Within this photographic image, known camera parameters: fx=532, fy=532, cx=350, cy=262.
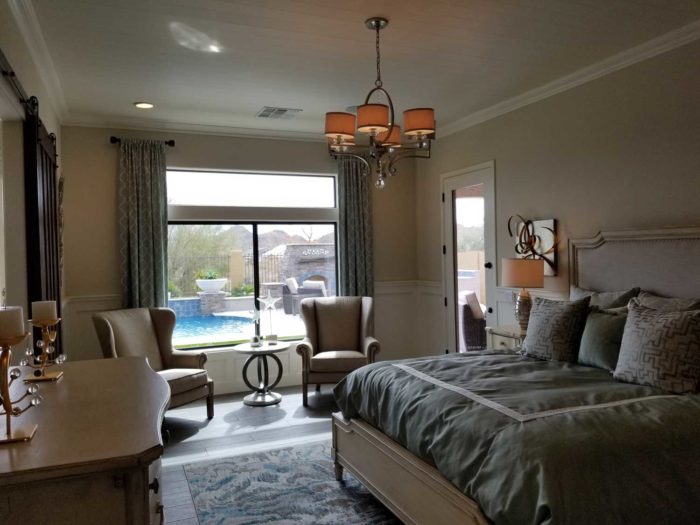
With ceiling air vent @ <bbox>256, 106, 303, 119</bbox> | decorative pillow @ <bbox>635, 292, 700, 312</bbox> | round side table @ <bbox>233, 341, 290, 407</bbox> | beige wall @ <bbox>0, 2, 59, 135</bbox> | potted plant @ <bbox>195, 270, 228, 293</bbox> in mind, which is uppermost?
ceiling air vent @ <bbox>256, 106, 303, 119</bbox>

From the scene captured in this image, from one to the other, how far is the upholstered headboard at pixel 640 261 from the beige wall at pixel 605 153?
0.34 feet

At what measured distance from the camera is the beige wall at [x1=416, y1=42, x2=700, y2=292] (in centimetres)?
337

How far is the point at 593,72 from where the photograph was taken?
3926 mm

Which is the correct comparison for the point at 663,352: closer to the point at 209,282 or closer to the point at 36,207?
Answer: the point at 36,207

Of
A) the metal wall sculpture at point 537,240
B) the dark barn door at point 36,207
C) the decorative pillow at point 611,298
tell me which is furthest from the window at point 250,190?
the decorative pillow at point 611,298

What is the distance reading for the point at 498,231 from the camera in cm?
498

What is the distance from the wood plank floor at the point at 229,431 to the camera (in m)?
3.34

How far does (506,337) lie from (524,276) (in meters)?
0.58

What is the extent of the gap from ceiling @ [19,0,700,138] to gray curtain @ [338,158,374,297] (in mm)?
1268

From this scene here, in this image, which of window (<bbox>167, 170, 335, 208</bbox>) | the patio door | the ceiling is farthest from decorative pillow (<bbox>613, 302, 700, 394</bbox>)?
window (<bbox>167, 170, 335, 208</bbox>)

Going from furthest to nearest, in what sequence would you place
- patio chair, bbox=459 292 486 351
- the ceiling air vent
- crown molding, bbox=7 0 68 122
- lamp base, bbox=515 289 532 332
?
patio chair, bbox=459 292 486 351, the ceiling air vent, lamp base, bbox=515 289 532 332, crown molding, bbox=7 0 68 122

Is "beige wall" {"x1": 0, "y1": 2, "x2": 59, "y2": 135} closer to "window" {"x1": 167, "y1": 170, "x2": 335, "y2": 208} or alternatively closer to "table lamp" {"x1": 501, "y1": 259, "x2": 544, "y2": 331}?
"window" {"x1": 167, "y1": 170, "x2": 335, "y2": 208}

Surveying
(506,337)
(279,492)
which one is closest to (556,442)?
(279,492)

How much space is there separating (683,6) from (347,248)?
376cm
